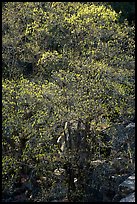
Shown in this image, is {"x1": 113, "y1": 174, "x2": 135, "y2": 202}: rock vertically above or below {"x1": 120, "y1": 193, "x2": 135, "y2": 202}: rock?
above

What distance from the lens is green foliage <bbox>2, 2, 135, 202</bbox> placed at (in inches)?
558

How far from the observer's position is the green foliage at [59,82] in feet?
46.5

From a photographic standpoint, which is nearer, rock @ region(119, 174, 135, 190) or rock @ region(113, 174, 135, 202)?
rock @ region(113, 174, 135, 202)

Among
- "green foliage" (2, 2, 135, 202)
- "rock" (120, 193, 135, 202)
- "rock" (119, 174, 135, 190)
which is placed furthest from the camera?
"rock" (119, 174, 135, 190)

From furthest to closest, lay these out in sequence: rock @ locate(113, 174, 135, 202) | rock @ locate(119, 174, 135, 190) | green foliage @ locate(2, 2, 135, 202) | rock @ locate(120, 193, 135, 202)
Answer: rock @ locate(119, 174, 135, 190)
rock @ locate(113, 174, 135, 202)
rock @ locate(120, 193, 135, 202)
green foliage @ locate(2, 2, 135, 202)

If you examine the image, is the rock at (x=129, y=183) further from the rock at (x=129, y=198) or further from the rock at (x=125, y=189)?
the rock at (x=129, y=198)

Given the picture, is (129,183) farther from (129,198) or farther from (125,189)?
(129,198)

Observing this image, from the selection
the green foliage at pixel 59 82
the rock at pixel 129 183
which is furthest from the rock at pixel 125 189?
the green foliage at pixel 59 82

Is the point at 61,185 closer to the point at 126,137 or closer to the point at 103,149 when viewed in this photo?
the point at 103,149

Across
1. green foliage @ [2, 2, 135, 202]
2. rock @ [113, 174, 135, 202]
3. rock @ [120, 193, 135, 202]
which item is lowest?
rock @ [120, 193, 135, 202]

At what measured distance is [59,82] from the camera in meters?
14.8

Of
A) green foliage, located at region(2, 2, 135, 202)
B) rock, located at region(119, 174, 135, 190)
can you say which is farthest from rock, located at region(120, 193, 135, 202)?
green foliage, located at region(2, 2, 135, 202)

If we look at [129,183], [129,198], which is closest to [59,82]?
[129,183]

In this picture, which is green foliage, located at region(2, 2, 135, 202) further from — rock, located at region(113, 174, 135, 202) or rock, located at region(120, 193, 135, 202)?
rock, located at region(120, 193, 135, 202)
